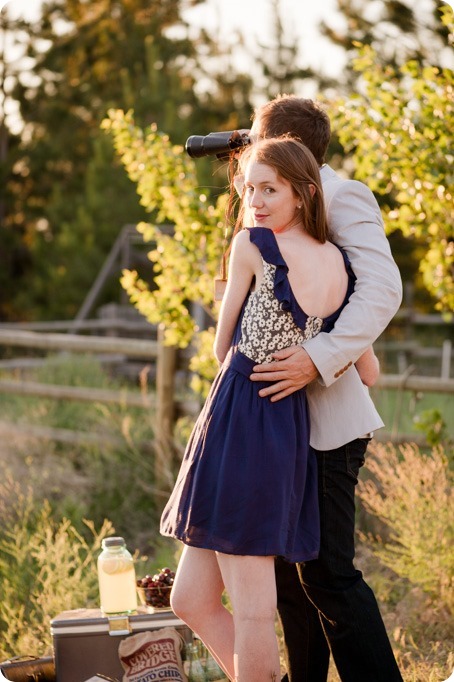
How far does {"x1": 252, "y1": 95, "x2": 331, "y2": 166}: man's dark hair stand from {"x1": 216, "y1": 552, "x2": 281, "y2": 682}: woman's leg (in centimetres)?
115

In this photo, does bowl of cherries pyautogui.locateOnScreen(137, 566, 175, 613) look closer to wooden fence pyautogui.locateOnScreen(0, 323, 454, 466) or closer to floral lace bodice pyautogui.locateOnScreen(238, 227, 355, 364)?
floral lace bodice pyautogui.locateOnScreen(238, 227, 355, 364)

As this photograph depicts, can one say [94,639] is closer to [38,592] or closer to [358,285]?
[38,592]

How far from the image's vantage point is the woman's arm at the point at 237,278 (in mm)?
2658

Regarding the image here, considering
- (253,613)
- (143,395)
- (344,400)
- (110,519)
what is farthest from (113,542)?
(143,395)

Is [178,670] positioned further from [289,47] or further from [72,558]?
[289,47]

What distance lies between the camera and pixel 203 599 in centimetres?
274

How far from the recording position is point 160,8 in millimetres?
21875

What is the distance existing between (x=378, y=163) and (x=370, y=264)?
7.29ft

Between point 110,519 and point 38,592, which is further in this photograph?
point 110,519

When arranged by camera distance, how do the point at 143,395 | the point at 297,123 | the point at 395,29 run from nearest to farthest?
the point at 297,123, the point at 143,395, the point at 395,29

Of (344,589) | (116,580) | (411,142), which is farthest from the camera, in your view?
(411,142)

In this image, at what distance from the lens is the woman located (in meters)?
2.61

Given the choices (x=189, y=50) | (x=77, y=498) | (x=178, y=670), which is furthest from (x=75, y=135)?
(x=178, y=670)

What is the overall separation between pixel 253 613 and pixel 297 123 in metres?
1.33
